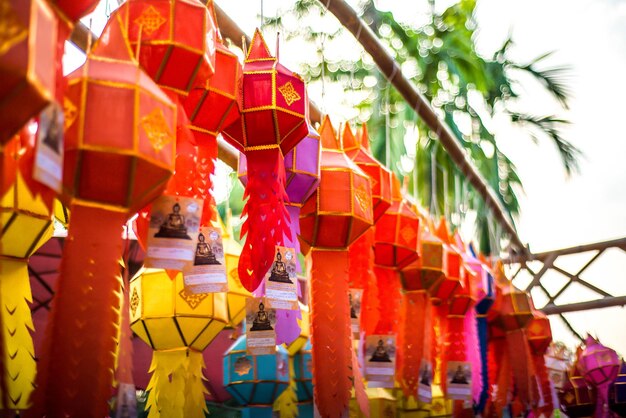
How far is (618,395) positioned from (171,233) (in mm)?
4488

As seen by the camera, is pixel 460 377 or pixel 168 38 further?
pixel 460 377

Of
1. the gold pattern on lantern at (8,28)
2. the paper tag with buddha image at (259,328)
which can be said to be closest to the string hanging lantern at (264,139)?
the paper tag with buddha image at (259,328)

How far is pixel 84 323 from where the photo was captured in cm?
121

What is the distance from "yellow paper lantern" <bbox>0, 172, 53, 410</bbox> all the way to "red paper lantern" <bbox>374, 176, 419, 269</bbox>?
127 cm

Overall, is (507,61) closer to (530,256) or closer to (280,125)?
(530,256)

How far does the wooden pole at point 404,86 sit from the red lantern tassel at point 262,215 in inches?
38.3

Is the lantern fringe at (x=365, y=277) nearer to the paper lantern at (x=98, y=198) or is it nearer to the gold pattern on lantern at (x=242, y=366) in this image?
the gold pattern on lantern at (x=242, y=366)

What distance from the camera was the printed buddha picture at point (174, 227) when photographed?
1.40 m

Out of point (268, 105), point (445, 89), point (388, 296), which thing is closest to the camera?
point (268, 105)

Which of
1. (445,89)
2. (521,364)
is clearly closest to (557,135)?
(445,89)

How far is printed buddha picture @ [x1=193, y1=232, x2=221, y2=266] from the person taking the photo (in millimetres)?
1589

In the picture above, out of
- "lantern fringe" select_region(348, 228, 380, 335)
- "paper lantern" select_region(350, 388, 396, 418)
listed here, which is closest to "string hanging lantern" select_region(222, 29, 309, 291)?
"lantern fringe" select_region(348, 228, 380, 335)

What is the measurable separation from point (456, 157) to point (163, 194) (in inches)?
109

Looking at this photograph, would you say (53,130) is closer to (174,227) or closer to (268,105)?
(174,227)
